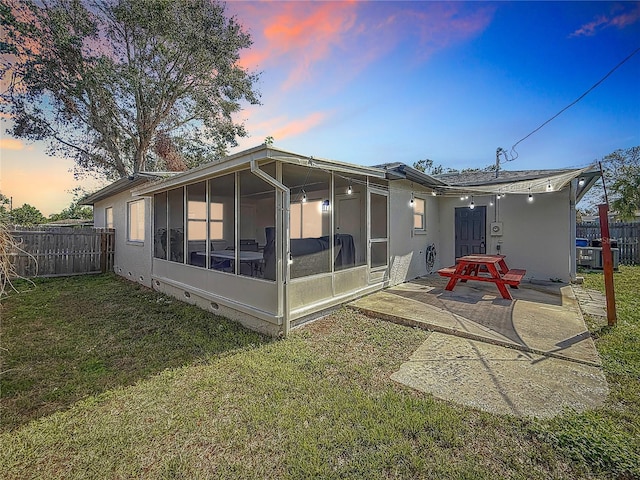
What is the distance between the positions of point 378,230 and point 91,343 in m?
5.17

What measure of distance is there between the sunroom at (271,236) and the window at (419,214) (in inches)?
61.4

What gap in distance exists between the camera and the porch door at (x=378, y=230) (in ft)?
19.5

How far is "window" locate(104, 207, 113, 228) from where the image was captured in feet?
35.9

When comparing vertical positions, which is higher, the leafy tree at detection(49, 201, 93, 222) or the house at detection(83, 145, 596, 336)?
the leafy tree at detection(49, 201, 93, 222)

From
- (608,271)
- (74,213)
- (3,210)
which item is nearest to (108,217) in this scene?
(3,210)

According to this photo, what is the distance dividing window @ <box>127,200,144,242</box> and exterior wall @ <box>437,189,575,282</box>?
9577mm

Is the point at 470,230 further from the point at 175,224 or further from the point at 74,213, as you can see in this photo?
the point at 74,213

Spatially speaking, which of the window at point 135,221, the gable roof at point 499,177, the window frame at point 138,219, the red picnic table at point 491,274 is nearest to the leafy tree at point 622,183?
the gable roof at point 499,177

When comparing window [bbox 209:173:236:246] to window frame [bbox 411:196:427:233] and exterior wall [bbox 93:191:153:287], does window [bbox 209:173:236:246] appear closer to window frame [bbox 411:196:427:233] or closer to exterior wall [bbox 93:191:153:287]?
exterior wall [bbox 93:191:153:287]

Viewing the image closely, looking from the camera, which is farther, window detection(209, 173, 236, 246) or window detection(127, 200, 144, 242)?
window detection(127, 200, 144, 242)

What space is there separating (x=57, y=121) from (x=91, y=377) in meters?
14.8

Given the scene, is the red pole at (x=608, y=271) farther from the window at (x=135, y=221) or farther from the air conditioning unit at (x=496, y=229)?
the window at (x=135, y=221)

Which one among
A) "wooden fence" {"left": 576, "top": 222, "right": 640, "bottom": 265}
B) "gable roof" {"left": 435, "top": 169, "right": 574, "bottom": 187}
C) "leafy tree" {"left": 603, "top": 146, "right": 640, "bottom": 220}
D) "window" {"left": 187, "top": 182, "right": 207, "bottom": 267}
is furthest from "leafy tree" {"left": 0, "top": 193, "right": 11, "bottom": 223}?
"leafy tree" {"left": 603, "top": 146, "right": 640, "bottom": 220}

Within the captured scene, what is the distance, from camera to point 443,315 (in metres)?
4.56
